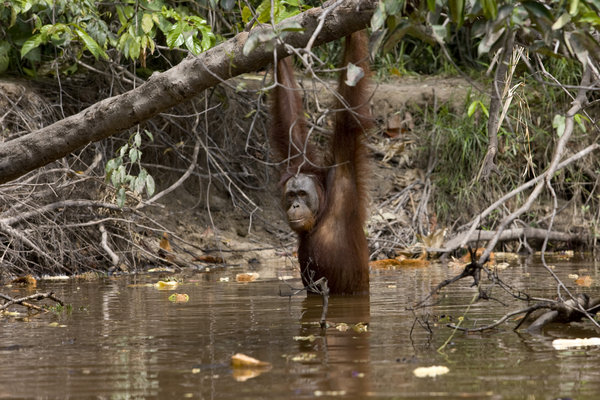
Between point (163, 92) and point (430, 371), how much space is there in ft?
7.51

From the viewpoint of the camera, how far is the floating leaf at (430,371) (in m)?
3.12

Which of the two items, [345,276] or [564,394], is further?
[345,276]

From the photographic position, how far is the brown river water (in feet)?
9.65

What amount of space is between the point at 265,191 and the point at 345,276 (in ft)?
14.4

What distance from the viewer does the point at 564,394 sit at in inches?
108

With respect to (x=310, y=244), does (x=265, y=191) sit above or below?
above

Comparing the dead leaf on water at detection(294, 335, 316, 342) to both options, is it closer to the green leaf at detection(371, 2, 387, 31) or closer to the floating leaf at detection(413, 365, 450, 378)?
the floating leaf at detection(413, 365, 450, 378)

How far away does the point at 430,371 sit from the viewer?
10.3ft

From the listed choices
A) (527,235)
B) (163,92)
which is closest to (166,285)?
(163,92)

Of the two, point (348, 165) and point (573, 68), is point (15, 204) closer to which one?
point (348, 165)

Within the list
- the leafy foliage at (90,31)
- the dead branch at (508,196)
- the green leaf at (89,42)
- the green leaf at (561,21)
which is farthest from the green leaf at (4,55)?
the green leaf at (561,21)

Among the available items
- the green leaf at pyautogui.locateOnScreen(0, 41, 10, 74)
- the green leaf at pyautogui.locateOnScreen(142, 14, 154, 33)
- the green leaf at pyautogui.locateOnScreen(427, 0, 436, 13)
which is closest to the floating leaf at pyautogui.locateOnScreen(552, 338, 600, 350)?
the green leaf at pyautogui.locateOnScreen(427, 0, 436, 13)

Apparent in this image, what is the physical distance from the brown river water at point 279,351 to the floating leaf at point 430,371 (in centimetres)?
4

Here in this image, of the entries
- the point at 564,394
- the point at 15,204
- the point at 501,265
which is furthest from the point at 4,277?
the point at 564,394
